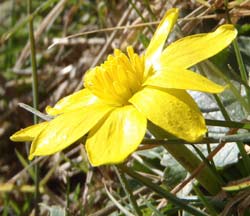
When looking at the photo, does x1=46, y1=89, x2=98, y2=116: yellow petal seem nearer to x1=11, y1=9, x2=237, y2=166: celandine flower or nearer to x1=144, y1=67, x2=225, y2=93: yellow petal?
x1=11, y1=9, x2=237, y2=166: celandine flower

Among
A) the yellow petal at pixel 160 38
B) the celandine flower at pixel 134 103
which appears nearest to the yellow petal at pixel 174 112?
the celandine flower at pixel 134 103

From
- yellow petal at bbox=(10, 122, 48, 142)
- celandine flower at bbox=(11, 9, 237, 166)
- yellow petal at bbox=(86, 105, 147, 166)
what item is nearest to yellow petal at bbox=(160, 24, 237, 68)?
celandine flower at bbox=(11, 9, 237, 166)

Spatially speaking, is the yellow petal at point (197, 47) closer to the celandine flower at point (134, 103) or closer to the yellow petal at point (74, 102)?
the celandine flower at point (134, 103)

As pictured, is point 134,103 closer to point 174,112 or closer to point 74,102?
point 174,112

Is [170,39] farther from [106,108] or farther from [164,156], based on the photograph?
[106,108]

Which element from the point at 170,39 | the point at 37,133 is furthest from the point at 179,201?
the point at 170,39
